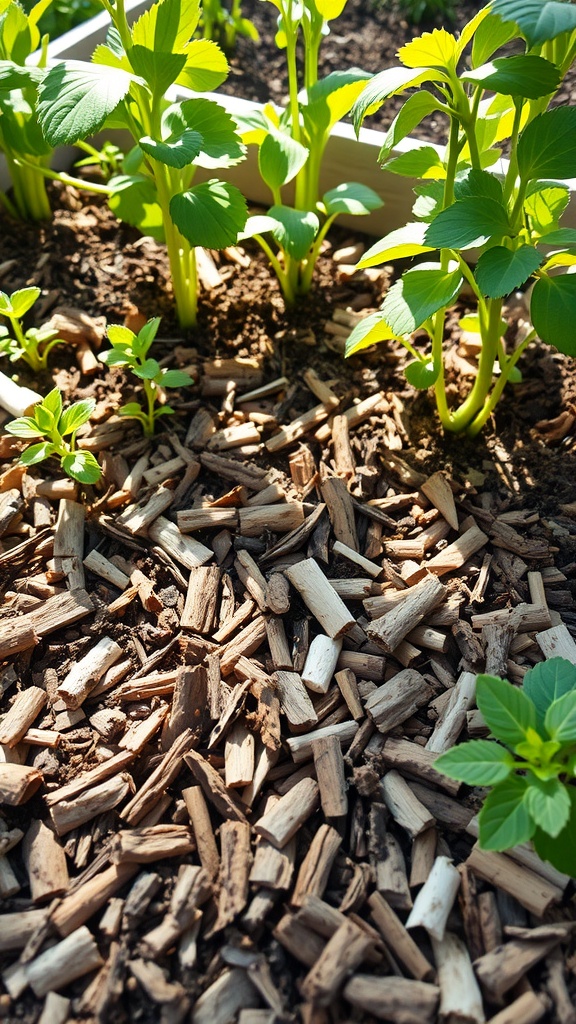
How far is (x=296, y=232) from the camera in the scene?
183 cm

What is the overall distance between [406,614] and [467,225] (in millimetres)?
734

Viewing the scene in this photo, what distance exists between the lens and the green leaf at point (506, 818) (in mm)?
1099

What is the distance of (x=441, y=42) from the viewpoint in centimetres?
137

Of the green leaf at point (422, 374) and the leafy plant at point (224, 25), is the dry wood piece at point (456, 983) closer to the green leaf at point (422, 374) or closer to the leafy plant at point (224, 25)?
the green leaf at point (422, 374)

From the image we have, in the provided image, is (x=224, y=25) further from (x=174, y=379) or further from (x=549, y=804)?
(x=549, y=804)

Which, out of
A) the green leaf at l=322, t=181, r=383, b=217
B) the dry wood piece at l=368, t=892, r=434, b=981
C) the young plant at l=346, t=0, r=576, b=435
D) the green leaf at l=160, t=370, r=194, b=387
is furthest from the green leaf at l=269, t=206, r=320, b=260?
the dry wood piece at l=368, t=892, r=434, b=981

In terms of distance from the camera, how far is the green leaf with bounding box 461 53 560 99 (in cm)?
128

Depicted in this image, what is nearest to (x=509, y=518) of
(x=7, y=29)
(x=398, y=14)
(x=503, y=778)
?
(x=503, y=778)

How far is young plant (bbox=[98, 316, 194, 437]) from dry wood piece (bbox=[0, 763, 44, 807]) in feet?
2.70

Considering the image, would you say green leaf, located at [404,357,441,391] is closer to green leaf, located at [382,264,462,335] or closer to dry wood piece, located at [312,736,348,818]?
green leaf, located at [382,264,462,335]

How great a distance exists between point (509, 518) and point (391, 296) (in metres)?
0.56

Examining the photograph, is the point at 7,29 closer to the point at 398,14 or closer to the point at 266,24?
the point at 266,24

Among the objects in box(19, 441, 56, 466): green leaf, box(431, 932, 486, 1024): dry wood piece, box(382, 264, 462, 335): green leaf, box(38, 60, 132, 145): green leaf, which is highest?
box(38, 60, 132, 145): green leaf

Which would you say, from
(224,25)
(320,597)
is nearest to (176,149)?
(320,597)
